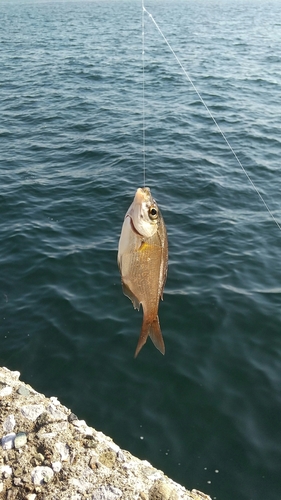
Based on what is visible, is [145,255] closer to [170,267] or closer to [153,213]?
[153,213]

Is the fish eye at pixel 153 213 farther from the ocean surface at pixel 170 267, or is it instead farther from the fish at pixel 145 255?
the ocean surface at pixel 170 267

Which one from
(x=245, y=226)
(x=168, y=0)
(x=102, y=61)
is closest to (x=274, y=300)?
(x=245, y=226)

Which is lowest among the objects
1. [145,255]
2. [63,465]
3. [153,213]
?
[63,465]

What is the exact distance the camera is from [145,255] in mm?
4312

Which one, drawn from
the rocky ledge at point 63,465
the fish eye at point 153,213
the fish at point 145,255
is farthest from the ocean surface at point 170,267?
the fish eye at point 153,213

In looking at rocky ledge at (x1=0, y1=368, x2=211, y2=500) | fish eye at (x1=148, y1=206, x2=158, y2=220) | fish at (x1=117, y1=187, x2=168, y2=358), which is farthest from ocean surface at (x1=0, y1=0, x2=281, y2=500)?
fish eye at (x1=148, y1=206, x2=158, y2=220)

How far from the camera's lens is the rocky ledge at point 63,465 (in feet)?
14.8

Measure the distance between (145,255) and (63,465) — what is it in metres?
2.35

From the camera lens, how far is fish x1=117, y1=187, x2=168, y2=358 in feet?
Result: 13.6

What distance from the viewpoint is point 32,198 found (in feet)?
41.7

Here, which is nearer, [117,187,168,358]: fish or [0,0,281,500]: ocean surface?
[117,187,168,358]: fish

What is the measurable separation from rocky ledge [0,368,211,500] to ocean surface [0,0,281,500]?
1210mm

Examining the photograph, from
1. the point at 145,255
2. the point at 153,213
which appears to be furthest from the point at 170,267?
the point at 153,213

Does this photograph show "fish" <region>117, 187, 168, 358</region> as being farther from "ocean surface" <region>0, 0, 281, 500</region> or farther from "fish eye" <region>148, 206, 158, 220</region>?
"ocean surface" <region>0, 0, 281, 500</region>
